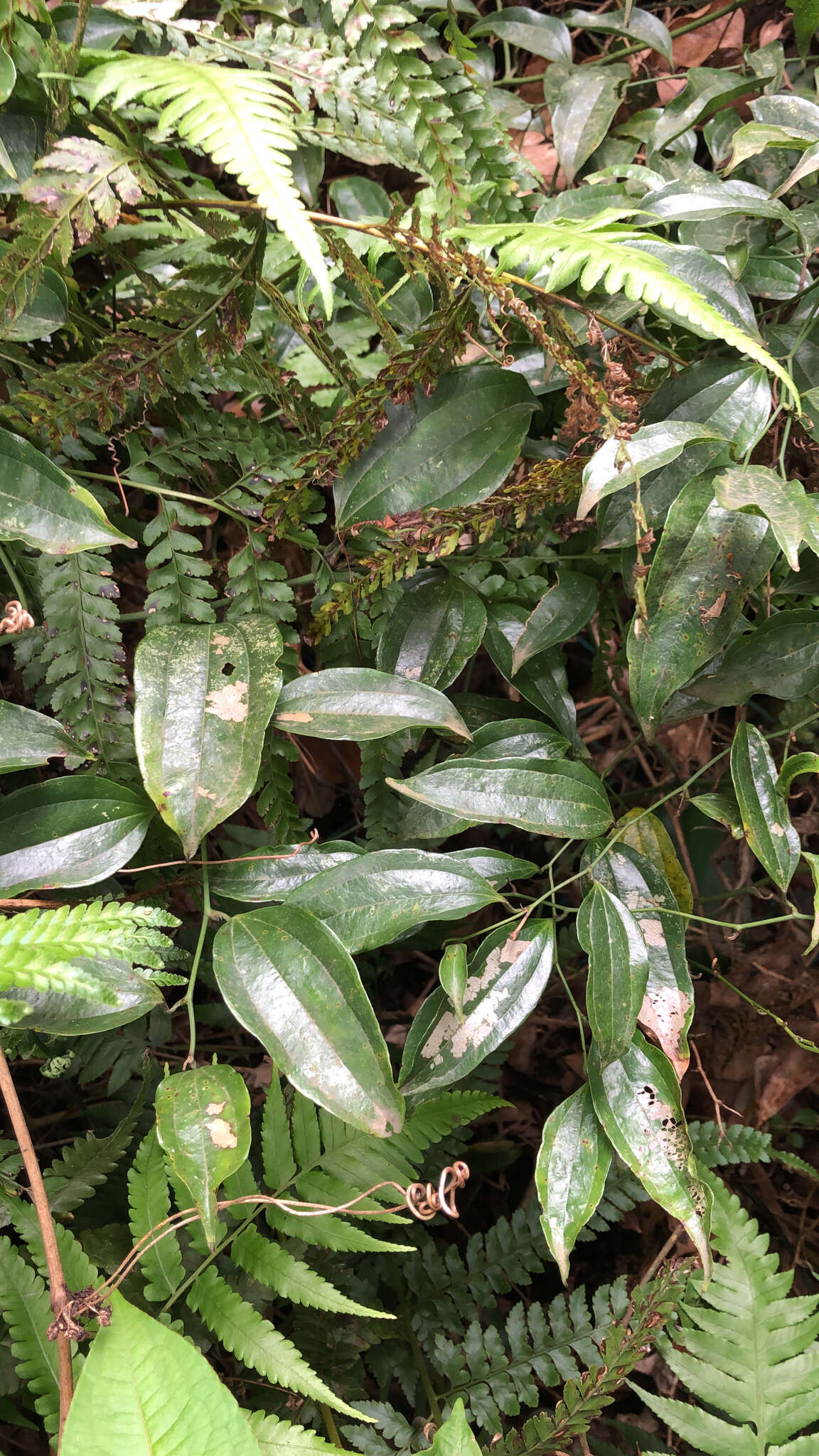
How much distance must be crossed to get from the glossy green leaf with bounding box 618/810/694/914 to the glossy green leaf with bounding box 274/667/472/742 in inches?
11.3

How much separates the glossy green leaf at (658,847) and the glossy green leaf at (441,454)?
41 cm

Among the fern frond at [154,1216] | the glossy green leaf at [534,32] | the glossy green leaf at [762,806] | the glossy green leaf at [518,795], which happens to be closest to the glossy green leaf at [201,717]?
the glossy green leaf at [518,795]

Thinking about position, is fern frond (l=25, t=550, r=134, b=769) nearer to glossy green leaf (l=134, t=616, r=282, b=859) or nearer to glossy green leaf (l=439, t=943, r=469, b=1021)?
glossy green leaf (l=134, t=616, r=282, b=859)

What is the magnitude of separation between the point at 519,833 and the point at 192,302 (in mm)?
874

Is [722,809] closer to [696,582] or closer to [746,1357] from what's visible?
[696,582]

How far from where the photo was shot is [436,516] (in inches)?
35.4

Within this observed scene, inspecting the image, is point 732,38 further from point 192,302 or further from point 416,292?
point 192,302

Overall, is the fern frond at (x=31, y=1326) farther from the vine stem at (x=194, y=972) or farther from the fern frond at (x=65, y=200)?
the fern frond at (x=65, y=200)

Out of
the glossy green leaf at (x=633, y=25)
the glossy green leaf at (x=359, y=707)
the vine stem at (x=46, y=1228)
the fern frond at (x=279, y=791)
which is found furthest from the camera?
the glossy green leaf at (x=633, y=25)

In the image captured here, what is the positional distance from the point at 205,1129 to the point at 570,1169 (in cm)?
35

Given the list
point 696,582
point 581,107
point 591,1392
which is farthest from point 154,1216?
point 581,107

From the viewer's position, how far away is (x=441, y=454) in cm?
93

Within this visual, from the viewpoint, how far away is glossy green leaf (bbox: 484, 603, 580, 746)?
1004mm

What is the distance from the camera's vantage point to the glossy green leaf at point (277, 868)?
0.86m
